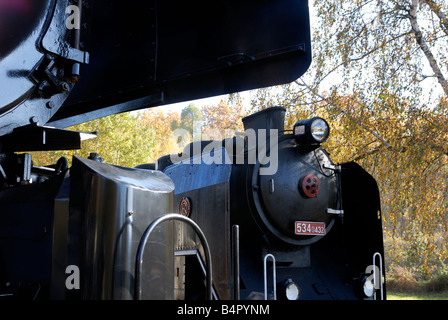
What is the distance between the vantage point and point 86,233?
1810 millimetres

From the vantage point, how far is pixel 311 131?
A: 4.27m

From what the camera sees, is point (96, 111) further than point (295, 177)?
No

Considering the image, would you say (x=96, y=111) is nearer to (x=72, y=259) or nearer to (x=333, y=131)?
(x=72, y=259)

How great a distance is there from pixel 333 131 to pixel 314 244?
6.10 m

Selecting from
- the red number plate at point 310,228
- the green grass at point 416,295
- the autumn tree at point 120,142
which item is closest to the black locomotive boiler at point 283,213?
the red number plate at point 310,228

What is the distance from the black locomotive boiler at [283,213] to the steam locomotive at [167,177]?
0.01m

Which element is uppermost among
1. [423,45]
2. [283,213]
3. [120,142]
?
[423,45]

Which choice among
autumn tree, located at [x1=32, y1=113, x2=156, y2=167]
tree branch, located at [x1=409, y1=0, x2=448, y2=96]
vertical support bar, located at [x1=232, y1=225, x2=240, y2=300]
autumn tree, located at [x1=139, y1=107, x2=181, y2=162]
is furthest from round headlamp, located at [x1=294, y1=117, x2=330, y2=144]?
autumn tree, located at [x1=139, y1=107, x2=181, y2=162]

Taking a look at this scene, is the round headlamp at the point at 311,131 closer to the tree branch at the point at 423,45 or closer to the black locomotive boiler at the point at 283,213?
the black locomotive boiler at the point at 283,213

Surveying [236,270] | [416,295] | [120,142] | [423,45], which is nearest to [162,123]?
[120,142]

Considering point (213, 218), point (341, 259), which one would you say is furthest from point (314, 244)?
point (213, 218)

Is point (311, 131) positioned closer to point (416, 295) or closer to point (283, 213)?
point (283, 213)

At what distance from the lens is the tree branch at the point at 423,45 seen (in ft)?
31.4

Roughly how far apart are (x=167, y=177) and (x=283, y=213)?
2104 millimetres
